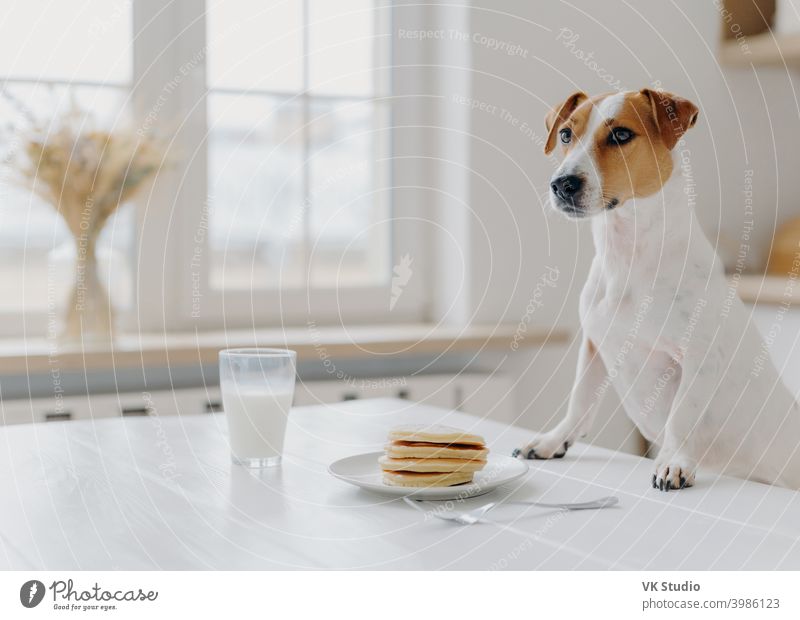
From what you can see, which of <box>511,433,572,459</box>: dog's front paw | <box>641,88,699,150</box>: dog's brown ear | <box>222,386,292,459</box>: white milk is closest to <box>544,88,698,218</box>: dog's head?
<box>641,88,699,150</box>: dog's brown ear

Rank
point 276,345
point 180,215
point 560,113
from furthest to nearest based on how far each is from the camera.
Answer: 1. point 180,215
2. point 276,345
3. point 560,113

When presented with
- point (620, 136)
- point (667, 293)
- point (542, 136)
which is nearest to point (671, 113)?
point (620, 136)

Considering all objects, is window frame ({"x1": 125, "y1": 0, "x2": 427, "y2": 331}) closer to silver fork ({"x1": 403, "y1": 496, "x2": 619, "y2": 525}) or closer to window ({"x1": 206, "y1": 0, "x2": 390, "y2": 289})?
window ({"x1": 206, "y1": 0, "x2": 390, "y2": 289})

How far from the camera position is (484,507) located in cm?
79

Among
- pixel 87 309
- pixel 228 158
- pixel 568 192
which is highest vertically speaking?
pixel 228 158

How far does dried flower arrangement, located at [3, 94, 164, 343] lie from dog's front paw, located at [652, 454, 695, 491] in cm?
118

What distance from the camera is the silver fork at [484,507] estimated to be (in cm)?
77

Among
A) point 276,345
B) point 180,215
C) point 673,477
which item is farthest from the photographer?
point 180,215

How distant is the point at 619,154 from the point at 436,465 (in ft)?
1.20

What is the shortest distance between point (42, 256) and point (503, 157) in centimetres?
103

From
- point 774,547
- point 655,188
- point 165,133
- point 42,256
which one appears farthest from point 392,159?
point 774,547

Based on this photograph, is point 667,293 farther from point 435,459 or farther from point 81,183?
point 81,183
